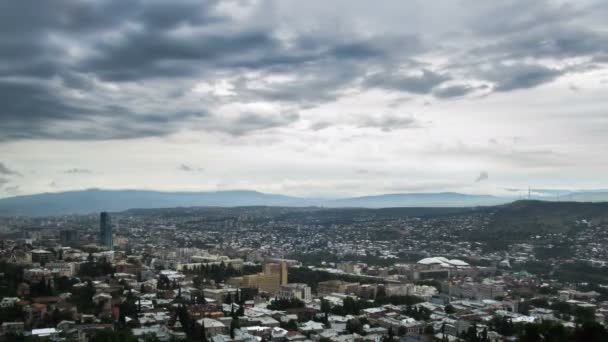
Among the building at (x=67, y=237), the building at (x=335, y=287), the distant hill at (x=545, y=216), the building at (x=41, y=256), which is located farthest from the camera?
the distant hill at (x=545, y=216)

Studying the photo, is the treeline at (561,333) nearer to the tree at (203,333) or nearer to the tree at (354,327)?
the tree at (354,327)

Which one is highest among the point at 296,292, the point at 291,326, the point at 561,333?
the point at 561,333

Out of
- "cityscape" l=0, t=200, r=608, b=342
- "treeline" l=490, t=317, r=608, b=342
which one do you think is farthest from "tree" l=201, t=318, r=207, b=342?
"treeline" l=490, t=317, r=608, b=342

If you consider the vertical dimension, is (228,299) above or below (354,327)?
above

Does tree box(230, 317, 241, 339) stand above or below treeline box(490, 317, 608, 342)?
below

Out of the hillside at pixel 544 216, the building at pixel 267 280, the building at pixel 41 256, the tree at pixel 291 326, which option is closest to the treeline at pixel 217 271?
the building at pixel 267 280

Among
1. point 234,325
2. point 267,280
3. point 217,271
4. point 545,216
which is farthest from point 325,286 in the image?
point 545,216

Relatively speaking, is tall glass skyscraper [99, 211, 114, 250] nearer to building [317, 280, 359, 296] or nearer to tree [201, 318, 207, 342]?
building [317, 280, 359, 296]

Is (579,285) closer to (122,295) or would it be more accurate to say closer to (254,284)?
(254,284)

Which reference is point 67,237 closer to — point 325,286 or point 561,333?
point 325,286
